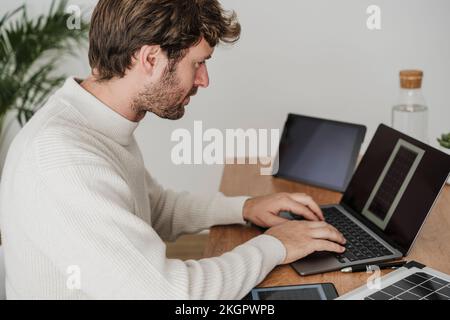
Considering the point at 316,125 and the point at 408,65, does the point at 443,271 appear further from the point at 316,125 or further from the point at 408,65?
the point at 408,65

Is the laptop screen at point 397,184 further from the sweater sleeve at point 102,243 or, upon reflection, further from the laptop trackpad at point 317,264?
the sweater sleeve at point 102,243

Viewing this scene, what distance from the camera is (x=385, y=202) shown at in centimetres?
118

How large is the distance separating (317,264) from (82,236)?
0.43 meters

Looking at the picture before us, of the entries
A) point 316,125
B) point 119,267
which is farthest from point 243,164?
point 119,267

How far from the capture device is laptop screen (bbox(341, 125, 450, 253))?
105 centimetres

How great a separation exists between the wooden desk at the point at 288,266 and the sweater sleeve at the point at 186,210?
0.11ft

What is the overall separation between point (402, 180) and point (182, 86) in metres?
0.48

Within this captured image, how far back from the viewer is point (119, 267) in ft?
2.71

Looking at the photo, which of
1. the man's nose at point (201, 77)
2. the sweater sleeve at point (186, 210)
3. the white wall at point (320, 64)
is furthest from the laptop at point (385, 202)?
the white wall at point (320, 64)

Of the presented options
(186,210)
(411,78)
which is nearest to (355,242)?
(186,210)

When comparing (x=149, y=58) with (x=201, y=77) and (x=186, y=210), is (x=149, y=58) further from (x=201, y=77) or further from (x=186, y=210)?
(x=186, y=210)

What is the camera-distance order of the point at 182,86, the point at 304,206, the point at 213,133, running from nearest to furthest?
the point at 182,86 → the point at 304,206 → the point at 213,133

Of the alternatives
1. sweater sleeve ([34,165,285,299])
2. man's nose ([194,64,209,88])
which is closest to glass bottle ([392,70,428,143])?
man's nose ([194,64,209,88])

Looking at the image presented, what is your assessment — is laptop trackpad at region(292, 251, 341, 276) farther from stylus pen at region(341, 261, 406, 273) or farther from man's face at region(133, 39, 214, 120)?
man's face at region(133, 39, 214, 120)
